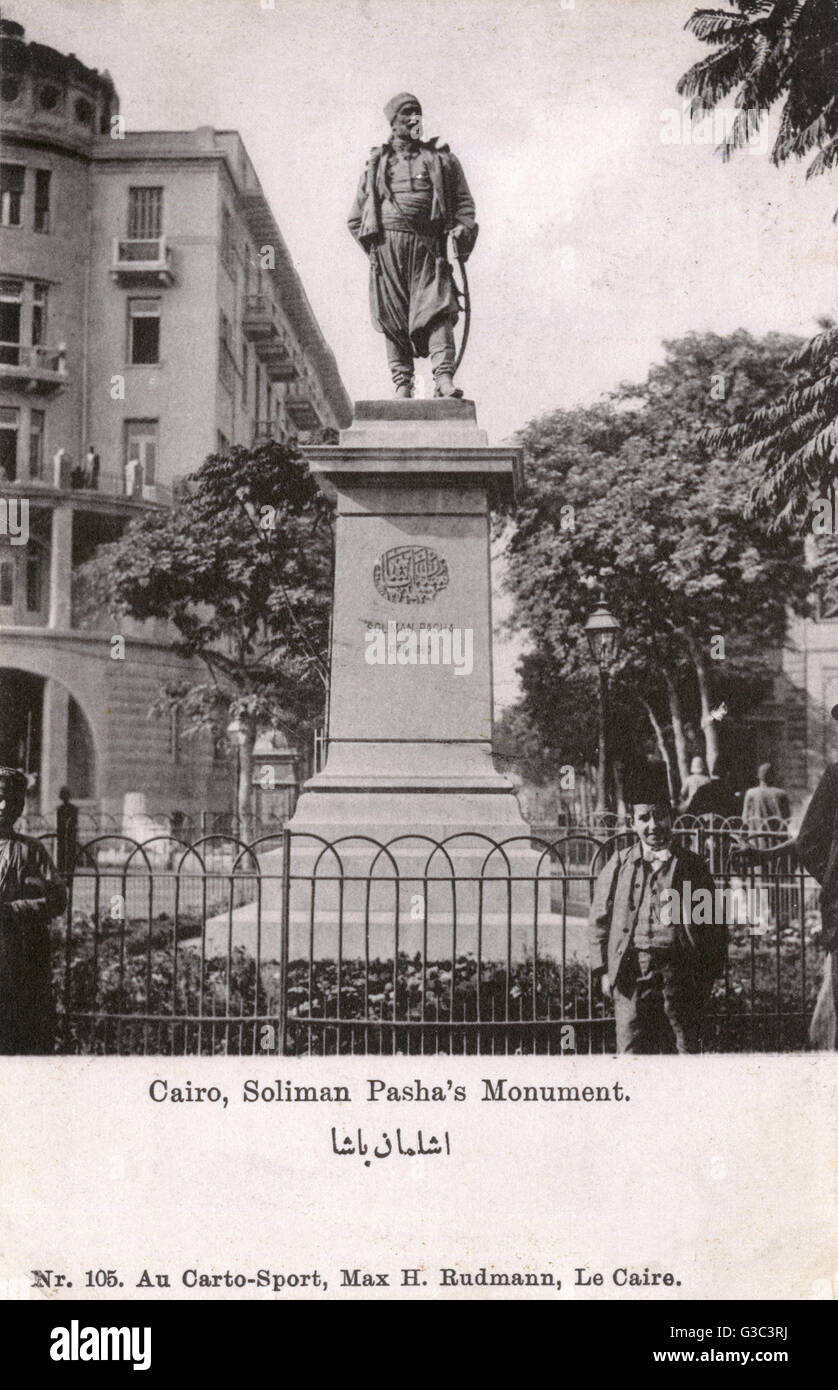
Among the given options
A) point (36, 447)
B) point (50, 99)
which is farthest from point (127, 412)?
point (50, 99)

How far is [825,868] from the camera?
6738mm

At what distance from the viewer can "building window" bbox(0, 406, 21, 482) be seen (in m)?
19.5

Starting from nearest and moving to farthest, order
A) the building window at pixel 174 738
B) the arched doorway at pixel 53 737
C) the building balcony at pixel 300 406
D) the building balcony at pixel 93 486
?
the building window at pixel 174 738 → the arched doorway at pixel 53 737 → the building balcony at pixel 93 486 → the building balcony at pixel 300 406

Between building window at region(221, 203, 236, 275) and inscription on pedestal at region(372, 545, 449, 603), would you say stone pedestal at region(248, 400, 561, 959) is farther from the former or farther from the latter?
building window at region(221, 203, 236, 275)

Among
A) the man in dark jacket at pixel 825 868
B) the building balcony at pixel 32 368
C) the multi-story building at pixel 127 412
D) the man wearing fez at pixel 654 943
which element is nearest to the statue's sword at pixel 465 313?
the man in dark jacket at pixel 825 868

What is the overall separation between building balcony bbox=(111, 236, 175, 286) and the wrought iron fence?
51.4ft

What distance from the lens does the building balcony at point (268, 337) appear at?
21.2m

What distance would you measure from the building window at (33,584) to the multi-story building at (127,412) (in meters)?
0.04

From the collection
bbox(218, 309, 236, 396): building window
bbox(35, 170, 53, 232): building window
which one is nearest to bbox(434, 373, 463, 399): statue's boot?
bbox(35, 170, 53, 232): building window

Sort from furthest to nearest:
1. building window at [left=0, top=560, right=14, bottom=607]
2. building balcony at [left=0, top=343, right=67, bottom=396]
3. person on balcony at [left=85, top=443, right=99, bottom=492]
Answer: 1. person on balcony at [left=85, top=443, right=99, bottom=492]
2. building window at [left=0, top=560, right=14, bottom=607]
3. building balcony at [left=0, top=343, right=67, bottom=396]

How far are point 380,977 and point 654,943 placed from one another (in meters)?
1.65

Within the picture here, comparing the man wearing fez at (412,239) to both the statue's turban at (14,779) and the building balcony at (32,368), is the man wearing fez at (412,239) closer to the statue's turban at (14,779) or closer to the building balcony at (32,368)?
the statue's turban at (14,779)

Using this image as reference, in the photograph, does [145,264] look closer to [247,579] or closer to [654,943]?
[247,579]

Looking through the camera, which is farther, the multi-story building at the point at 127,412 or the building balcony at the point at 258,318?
the building balcony at the point at 258,318
